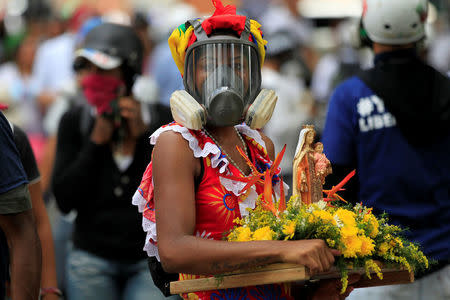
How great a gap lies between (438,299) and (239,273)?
1866 millimetres

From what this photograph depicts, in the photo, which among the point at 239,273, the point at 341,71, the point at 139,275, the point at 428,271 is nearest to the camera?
the point at 239,273

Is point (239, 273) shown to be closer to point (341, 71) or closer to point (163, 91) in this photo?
point (163, 91)

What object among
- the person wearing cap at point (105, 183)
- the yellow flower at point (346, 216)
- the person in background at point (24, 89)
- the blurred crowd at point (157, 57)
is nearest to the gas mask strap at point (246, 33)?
the yellow flower at point (346, 216)

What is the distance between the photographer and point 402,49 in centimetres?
454

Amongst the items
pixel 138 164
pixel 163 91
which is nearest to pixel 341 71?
pixel 163 91

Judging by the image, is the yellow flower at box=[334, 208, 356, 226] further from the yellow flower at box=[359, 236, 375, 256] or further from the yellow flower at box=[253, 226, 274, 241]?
the yellow flower at box=[253, 226, 274, 241]

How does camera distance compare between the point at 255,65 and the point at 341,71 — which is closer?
the point at 255,65

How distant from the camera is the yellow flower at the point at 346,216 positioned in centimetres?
296

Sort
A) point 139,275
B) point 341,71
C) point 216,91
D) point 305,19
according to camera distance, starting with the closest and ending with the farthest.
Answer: point 216,91 → point 139,275 → point 341,71 → point 305,19

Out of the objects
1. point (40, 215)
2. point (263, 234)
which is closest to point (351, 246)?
point (263, 234)

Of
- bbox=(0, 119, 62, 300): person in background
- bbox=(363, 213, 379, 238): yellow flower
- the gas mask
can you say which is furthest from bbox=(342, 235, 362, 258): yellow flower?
bbox=(0, 119, 62, 300): person in background

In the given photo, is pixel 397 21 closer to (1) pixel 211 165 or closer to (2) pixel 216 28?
(2) pixel 216 28

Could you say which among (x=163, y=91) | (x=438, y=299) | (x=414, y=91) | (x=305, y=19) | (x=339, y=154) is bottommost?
(x=438, y=299)

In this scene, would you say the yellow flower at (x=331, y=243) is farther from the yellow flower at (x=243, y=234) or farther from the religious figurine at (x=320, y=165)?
the religious figurine at (x=320, y=165)
